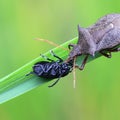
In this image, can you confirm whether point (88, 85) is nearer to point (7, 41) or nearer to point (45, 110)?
point (45, 110)

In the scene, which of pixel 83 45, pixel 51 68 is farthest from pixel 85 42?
pixel 51 68

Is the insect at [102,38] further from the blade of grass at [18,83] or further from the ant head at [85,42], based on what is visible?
the blade of grass at [18,83]


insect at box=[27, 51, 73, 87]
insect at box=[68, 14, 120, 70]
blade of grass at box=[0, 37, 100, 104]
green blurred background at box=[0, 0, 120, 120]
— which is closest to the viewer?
blade of grass at box=[0, 37, 100, 104]

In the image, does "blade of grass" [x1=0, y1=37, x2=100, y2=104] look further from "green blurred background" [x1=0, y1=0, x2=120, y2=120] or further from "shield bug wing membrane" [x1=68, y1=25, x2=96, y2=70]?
"green blurred background" [x1=0, y1=0, x2=120, y2=120]

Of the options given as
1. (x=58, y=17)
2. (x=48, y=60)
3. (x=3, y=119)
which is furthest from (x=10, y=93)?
(x=58, y=17)

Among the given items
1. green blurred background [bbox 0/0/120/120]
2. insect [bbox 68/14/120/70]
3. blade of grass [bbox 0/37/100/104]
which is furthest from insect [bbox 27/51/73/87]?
green blurred background [bbox 0/0/120/120]
